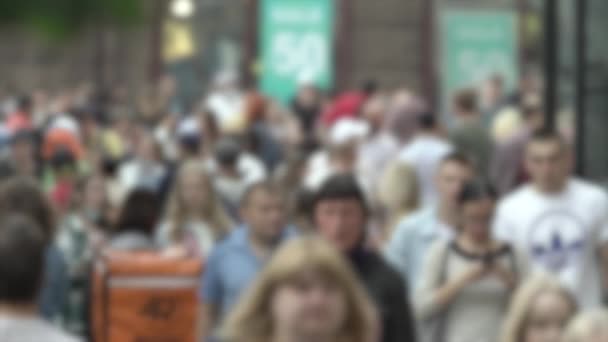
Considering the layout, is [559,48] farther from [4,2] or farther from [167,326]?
[4,2]

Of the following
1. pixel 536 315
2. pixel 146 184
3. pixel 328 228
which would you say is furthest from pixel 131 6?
pixel 146 184

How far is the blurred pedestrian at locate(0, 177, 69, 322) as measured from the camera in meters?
5.72

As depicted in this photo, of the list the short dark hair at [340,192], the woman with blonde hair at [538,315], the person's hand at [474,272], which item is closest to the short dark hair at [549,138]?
the person's hand at [474,272]

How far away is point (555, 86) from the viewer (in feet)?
41.9

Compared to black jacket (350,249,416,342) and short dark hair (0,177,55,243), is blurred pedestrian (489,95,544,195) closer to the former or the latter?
short dark hair (0,177,55,243)

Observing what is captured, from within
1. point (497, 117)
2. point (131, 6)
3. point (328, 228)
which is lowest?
point (497, 117)

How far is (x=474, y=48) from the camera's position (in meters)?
25.7

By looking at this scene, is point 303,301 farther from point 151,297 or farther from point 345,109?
point 345,109

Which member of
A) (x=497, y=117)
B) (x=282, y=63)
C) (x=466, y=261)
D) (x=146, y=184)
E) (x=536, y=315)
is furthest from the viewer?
(x=282, y=63)

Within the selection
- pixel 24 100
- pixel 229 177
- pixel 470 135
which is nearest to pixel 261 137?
pixel 470 135

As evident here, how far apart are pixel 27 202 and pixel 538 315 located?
2301mm

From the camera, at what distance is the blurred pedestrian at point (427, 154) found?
44.4 ft

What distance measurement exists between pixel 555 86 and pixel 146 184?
15.3 ft

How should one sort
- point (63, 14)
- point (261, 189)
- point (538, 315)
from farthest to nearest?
point (261, 189) → point (538, 315) → point (63, 14)
